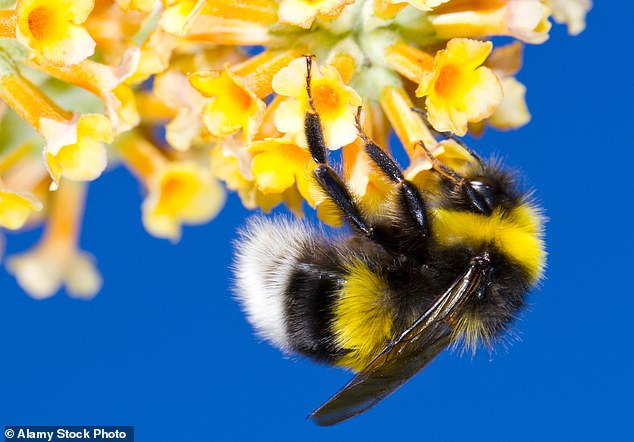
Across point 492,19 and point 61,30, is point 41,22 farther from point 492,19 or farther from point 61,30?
point 492,19

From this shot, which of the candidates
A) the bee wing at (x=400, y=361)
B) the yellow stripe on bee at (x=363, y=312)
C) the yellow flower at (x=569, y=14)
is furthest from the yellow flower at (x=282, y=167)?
the yellow flower at (x=569, y=14)

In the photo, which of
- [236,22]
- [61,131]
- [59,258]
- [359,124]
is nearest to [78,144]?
[61,131]

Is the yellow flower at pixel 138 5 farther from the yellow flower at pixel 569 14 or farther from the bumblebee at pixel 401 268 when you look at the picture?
the yellow flower at pixel 569 14

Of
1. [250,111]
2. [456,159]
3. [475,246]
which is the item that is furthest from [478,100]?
[250,111]

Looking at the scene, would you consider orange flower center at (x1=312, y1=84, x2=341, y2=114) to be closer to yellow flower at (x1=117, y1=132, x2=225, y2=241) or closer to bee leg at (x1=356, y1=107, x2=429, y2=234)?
bee leg at (x1=356, y1=107, x2=429, y2=234)

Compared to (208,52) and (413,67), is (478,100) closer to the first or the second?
(413,67)

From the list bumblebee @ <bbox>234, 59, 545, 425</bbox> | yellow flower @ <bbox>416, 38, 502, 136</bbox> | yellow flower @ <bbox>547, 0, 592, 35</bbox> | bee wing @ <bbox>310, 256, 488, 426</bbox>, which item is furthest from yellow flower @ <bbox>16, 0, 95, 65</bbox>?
yellow flower @ <bbox>547, 0, 592, 35</bbox>
